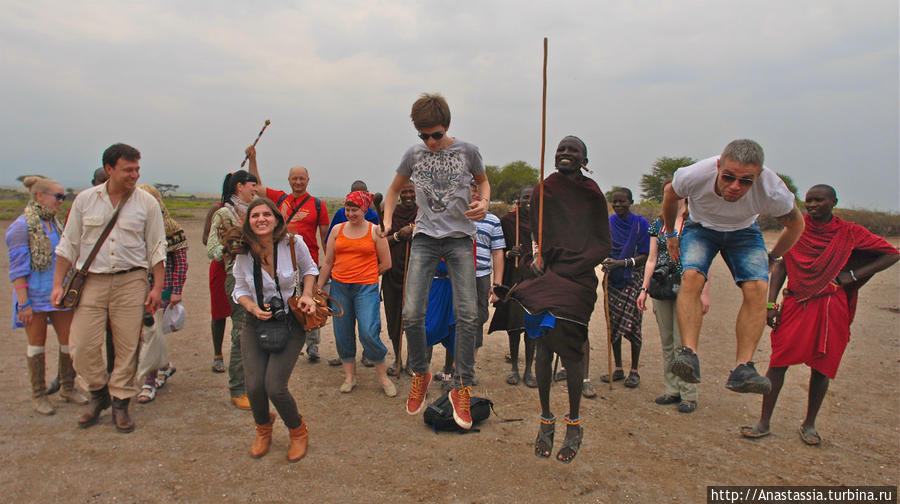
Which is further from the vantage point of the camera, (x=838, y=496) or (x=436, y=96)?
(x=436, y=96)

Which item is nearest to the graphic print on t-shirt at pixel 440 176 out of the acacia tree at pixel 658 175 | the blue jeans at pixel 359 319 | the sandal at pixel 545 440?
the blue jeans at pixel 359 319

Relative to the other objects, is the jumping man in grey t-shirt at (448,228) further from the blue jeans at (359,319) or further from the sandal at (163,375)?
the sandal at (163,375)

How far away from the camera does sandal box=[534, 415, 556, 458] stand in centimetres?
405

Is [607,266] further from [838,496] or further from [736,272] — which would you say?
[838,496]

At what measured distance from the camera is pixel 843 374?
7543mm

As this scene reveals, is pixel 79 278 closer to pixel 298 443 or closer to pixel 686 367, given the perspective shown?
pixel 298 443

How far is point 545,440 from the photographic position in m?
4.11

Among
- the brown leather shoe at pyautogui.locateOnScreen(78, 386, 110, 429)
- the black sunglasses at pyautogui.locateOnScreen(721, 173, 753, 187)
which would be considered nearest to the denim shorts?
the black sunglasses at pyautogui.locateOnScreen(721, 173, 753, 187)

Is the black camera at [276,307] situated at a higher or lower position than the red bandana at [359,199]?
lower

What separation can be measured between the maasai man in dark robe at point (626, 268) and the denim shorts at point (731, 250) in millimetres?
2082

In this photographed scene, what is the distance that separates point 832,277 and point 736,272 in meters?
1.73

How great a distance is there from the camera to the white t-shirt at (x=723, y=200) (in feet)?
12.8

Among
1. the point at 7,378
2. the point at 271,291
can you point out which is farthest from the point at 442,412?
the point at 7,378

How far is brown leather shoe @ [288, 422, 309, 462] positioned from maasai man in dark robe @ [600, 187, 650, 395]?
343cm
